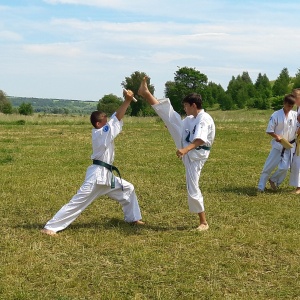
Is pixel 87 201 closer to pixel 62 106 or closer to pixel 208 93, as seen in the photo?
pixel 208 93

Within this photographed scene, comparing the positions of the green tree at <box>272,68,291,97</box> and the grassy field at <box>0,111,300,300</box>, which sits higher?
the green tree at <box>272,68,291,97</box>

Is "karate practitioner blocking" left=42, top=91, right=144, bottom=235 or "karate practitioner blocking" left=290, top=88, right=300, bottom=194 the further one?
"karate practitioner blocking" left=290, top=88, right=300, bottom=194

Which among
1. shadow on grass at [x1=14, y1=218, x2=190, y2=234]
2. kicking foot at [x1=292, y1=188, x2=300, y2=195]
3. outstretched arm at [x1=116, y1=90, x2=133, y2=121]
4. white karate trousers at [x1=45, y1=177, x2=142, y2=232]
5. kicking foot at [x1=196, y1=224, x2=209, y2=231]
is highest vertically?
outstretched arm at [x1=116, y1=90, x2=133, y2=121]

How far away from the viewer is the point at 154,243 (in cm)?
593

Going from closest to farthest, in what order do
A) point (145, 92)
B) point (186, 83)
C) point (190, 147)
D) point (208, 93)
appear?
1. point (190, 147)
2. point (145, 92)
3. point (186, 83)
4. point (208, 93)

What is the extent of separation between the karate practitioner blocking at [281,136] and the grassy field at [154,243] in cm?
45

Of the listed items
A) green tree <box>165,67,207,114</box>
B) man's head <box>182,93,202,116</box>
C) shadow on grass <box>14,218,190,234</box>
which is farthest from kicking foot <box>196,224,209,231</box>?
green tree <box>165,67,207,114</box>

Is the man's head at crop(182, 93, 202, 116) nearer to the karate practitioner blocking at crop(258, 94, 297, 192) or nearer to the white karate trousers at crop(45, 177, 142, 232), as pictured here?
the white karate trousers at crop(45, 177, 142, 232)

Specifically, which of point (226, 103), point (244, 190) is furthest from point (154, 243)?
point (226, 103)

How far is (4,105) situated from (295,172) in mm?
65008

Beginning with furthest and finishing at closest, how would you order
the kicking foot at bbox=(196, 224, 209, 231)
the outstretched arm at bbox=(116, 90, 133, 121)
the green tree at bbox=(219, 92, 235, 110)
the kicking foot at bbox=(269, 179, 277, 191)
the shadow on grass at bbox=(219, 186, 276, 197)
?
1. the green tree at bbox=(219, 92, 235, 110)
2. the kicking foot at bbox=(269, 179, 277, 191)
3. the shadow on grass at bbox=(219, 186, 276, 197)
4. the kicking foot at bbox=(196, 224, 209, 231)
5. the outstretched arm at bbox=(116, 90, 133, 121)

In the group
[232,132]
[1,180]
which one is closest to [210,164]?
[1,180]

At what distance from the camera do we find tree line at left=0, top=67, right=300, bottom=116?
177ft

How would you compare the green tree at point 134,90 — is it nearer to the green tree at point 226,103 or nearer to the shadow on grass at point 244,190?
the green tree at point 226,103
